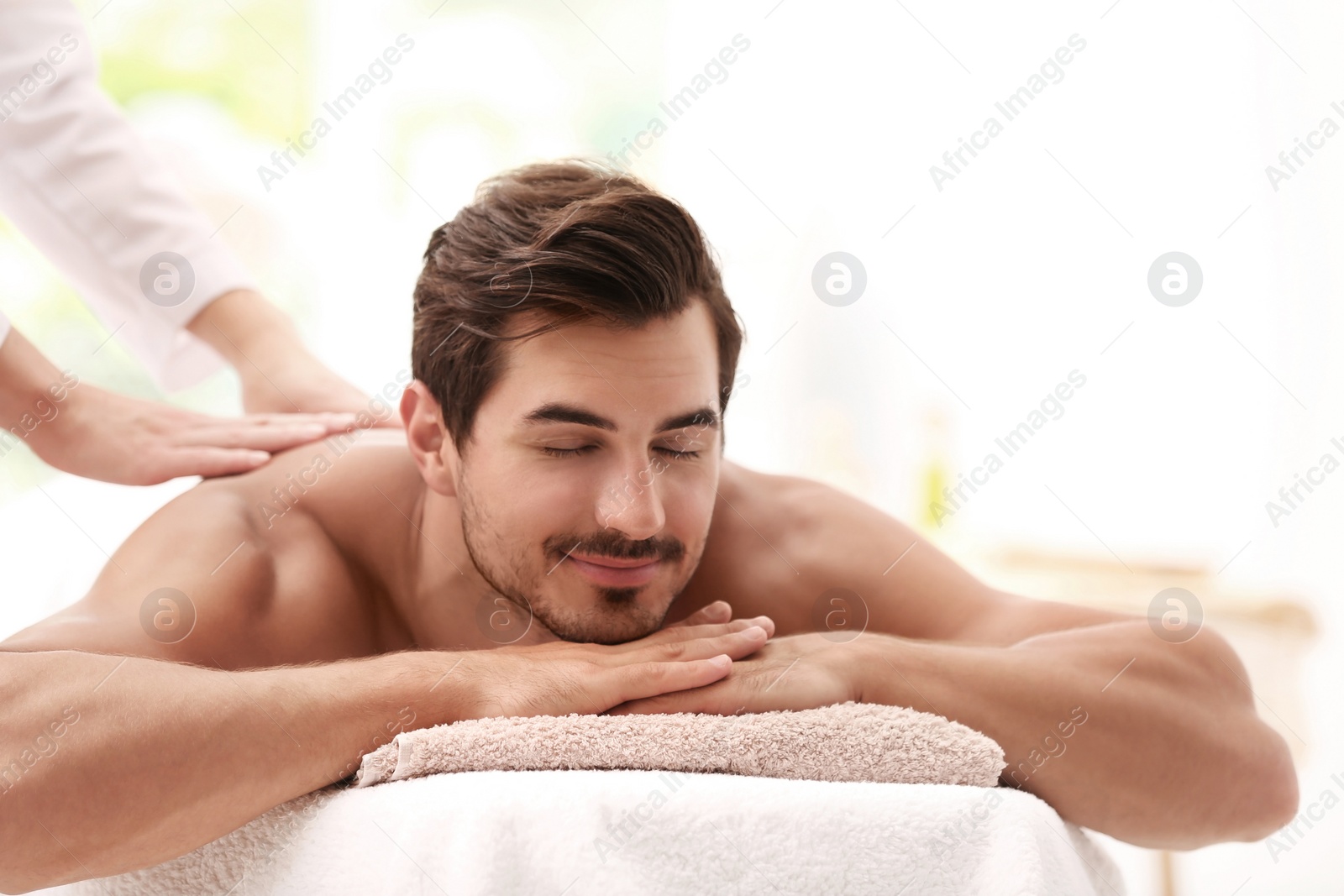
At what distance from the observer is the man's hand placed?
0.74 metres

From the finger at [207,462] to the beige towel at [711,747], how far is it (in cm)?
57

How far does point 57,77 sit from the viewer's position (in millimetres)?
1352

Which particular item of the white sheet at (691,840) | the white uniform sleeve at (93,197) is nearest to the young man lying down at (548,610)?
the white sheet at (691,840)

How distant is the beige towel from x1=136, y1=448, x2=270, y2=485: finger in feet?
1.88

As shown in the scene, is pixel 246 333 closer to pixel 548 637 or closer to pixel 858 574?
pixel 548 637

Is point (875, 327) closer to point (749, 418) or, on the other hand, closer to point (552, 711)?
point (749, 418)

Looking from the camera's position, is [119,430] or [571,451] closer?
[571,451]

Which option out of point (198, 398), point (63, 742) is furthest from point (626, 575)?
point (198, 398)

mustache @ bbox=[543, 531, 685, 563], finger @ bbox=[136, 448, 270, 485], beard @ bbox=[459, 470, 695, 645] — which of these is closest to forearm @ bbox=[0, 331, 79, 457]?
finger @ bbox=[136, 448, 270, 485]

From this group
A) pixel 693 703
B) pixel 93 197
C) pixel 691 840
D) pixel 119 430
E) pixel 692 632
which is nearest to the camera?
pixel 691 840

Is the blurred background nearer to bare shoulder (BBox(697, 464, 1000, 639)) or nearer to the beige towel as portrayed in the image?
bare shoulder (BBox(697, 464, 1000, 639))

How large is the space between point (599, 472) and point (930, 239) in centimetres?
178

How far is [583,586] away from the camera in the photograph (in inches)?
37.3

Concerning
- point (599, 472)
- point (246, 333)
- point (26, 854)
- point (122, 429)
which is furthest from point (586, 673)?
point (246, 333)
